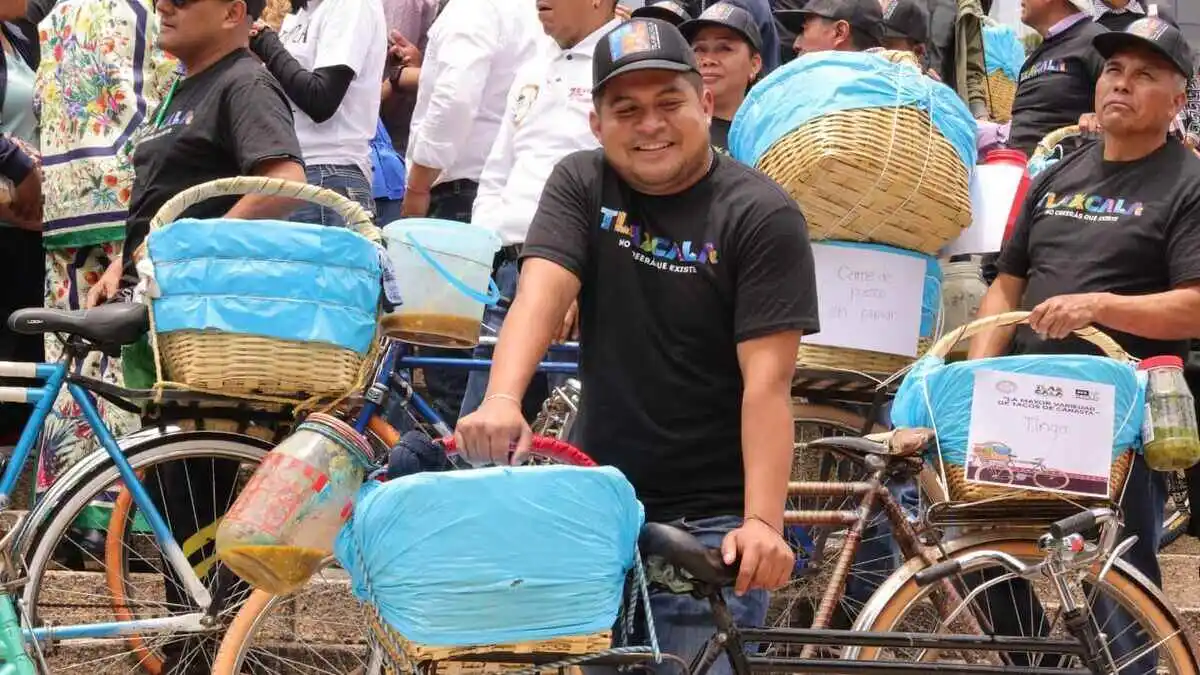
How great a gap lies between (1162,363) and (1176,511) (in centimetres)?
278

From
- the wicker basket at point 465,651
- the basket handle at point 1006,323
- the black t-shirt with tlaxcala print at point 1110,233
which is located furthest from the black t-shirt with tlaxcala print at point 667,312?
the black t-shirt with tlaxcala print at point 1110,233

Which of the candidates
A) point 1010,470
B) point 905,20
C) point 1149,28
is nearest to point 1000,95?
point 905,20

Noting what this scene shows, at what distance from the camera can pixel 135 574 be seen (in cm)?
478

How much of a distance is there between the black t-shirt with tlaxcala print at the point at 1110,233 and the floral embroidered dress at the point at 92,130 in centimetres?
275

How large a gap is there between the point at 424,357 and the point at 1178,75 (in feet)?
7.74

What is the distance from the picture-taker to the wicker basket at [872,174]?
4723mm

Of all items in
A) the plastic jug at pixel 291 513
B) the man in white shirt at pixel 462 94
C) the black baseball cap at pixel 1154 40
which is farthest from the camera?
the man in white shirt at pixel 462 94

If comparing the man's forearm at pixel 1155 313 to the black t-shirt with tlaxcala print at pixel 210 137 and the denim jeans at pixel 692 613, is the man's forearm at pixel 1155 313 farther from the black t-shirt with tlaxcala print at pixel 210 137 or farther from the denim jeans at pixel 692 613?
the black t-shirt with tlaxcala print at pixel 210 137

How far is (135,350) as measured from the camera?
4.45 meters

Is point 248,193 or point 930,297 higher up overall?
point 248,193

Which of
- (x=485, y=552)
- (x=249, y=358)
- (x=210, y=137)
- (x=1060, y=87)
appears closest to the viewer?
(x=485, y=552)

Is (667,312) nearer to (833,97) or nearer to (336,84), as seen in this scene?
(833,97)

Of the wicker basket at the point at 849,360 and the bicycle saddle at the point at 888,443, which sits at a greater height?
the wicker basket at the point at 849,360

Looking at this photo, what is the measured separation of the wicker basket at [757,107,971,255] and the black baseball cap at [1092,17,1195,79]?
553 millimetres
